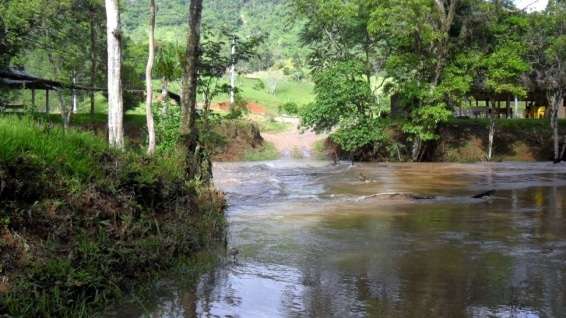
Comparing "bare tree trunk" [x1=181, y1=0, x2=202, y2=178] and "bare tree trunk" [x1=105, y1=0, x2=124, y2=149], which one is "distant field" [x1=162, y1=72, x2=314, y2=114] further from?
"bare tree trunk" [x1=105, y1=0, x2=124, y2=149]

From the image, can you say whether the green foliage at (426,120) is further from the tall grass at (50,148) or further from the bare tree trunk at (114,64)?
the tall grass at (50,148)

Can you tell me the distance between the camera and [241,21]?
8875 centimetres

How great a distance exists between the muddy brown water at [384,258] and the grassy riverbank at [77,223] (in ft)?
1.65

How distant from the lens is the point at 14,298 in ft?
17.3

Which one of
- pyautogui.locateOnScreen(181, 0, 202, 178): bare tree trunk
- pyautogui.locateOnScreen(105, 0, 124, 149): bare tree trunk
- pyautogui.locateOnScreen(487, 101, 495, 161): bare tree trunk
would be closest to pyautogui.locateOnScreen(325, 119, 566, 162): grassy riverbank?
pyautogui.locateOnScreen(487, 101, 495, 161): bare tree trunk

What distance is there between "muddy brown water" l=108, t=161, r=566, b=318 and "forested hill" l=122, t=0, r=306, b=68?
160 feet

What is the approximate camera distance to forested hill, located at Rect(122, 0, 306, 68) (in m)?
69.5

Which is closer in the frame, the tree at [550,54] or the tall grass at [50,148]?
the tall grass at [50,148]

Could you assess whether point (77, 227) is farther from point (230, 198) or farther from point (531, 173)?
point (531, 173)

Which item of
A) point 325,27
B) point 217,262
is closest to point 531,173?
point 325,27

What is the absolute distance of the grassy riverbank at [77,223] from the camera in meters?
5.72

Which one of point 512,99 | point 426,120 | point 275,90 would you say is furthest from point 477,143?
point 275,90

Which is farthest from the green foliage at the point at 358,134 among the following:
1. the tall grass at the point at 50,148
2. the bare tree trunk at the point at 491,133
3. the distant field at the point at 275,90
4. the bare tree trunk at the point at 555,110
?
the distant field at the point at 275,90

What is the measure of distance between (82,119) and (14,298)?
95.6ft
